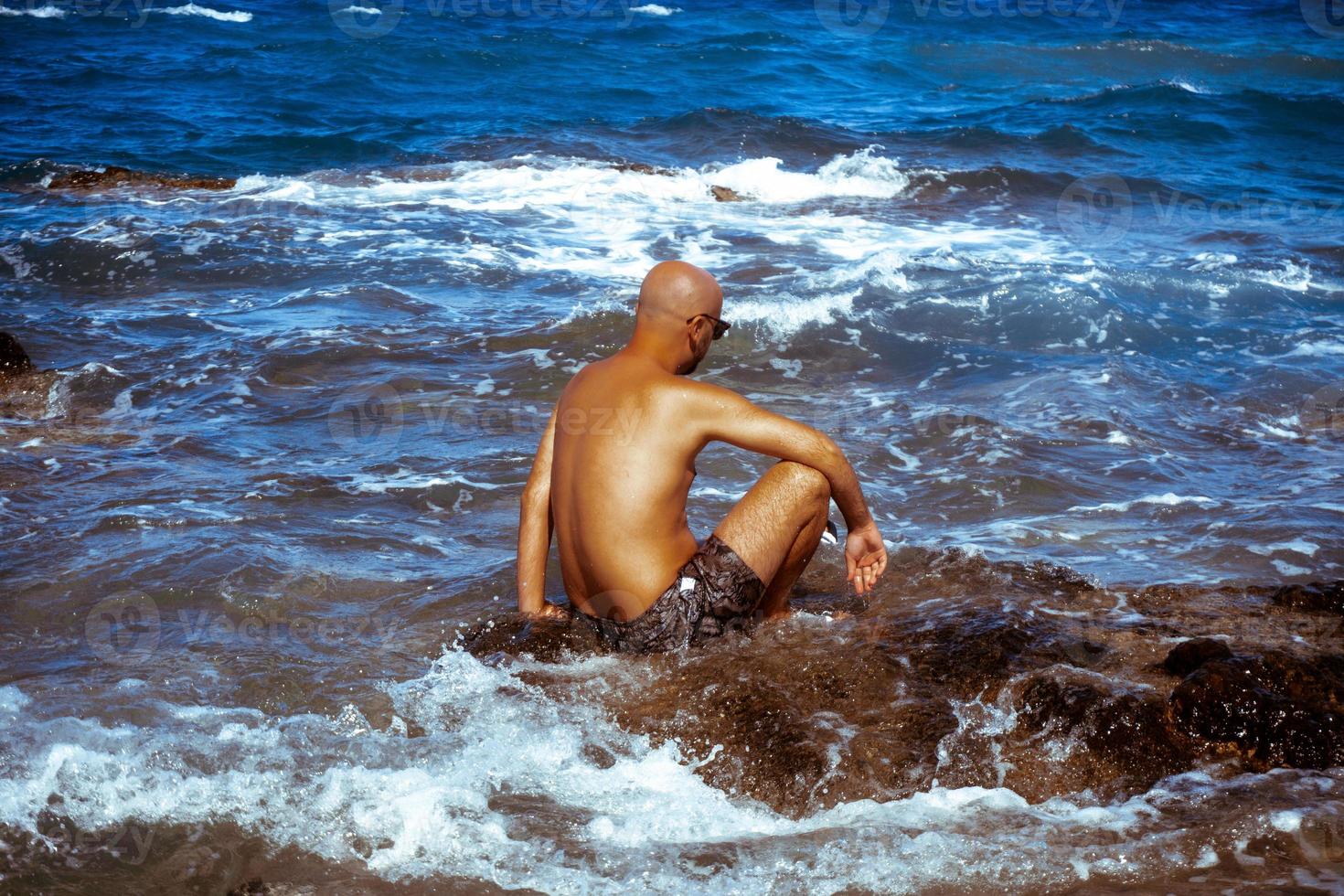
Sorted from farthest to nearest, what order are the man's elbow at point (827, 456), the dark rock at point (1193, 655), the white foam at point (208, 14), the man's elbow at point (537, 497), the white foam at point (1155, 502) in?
the white foam at point (208, 14), the white foam at point (1155, 502), the man's elbow at point (537, 497), the man's elbow at point (827, 456), the dark rock at point (1193, 655)

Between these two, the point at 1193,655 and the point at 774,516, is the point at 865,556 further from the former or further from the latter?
the point at 1193,655

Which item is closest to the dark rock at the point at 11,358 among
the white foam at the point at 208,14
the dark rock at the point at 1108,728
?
the dark rock at the point at 1108,728

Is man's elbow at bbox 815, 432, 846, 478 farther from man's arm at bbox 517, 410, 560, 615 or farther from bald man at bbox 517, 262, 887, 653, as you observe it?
man's arm at bbox 517, 410, 560, 615

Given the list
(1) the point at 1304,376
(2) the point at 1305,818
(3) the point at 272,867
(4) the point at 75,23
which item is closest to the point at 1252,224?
(1) the point at 1304,376

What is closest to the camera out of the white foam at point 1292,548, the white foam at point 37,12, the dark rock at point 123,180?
the white foam at point 1292,548

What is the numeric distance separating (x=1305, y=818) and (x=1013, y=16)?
1114 inches

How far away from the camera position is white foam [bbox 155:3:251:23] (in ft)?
76.6

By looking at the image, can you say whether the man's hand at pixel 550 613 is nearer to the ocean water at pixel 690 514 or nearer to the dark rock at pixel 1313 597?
the ocean water at pixel 690 514

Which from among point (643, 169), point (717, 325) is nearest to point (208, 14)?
point (643, 169)

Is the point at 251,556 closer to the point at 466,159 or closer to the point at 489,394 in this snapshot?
the point at 489,394

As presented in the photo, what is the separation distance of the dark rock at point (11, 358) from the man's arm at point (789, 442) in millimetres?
5009

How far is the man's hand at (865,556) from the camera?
4023 millimetres

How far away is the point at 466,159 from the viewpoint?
14.9m

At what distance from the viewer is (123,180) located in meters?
13.2
